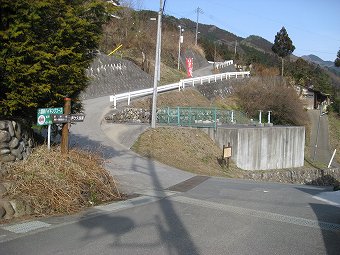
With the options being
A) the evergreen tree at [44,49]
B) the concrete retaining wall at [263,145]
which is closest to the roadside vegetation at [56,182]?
the evergreen tree at [44,49]

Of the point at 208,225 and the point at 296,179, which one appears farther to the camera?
the point at 296,179

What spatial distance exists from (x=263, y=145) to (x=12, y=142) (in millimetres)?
18277

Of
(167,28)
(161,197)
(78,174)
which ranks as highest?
(167,28)

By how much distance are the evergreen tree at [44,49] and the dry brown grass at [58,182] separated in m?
1.16

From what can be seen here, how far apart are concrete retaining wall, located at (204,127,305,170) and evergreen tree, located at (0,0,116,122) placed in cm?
1358

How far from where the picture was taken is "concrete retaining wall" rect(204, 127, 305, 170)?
22.1 metres

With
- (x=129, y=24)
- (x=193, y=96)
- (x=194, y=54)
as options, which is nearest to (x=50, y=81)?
(x=193, y=96)

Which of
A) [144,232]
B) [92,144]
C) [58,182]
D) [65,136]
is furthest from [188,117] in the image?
[144,232]

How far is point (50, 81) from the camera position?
335 inches

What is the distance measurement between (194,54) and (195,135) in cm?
4767

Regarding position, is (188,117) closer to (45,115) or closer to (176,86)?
(176,86)

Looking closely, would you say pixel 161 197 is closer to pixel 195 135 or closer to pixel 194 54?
pixel 195 135

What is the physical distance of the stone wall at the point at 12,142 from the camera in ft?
26.2

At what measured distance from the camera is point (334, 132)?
52531mm
